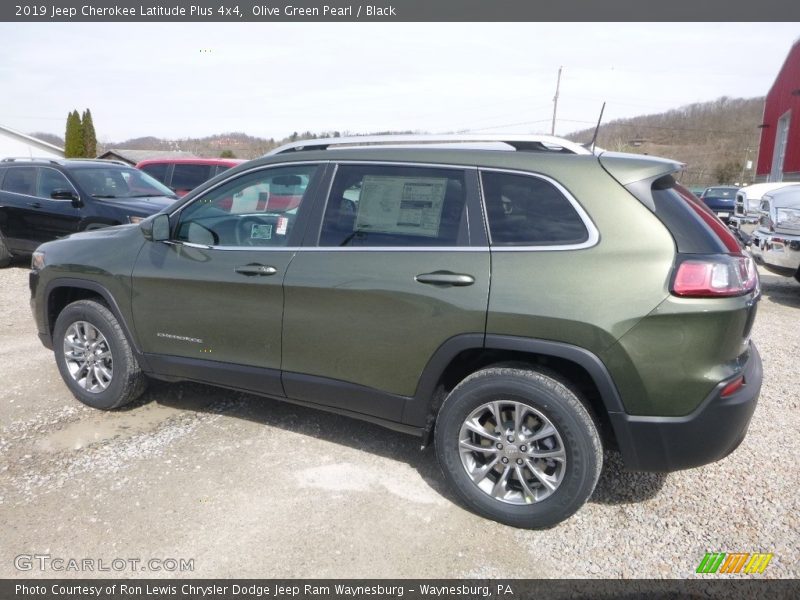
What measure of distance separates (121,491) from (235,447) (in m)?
0.71

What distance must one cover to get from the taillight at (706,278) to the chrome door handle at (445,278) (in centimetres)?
92

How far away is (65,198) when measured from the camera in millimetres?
8617

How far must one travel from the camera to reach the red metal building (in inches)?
1067

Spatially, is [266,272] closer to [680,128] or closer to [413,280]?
[413,280]

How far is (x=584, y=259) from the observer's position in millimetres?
2688

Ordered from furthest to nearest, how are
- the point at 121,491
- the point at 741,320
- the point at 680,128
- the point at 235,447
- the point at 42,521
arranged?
the point at 680,128 → the point at 235,447 → the point at 121,491 → the point at 42,521 → the point at 741,320

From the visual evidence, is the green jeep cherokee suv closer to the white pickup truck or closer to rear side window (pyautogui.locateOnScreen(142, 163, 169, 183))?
the white pickup truck

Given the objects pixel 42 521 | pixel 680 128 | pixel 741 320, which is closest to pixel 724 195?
pixel 741 320

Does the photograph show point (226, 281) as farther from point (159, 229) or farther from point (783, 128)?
point (783, 128)

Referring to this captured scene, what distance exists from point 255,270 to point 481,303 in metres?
1.40

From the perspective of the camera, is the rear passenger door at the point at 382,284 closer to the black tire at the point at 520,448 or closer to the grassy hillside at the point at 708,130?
the black tire at the point at 520,448

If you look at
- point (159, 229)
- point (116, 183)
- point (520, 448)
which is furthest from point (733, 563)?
point (116, 183)

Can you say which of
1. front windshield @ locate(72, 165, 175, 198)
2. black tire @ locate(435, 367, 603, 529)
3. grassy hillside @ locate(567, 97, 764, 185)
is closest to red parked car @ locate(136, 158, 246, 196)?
front windshield @ locate(72, 165, 175, 198)

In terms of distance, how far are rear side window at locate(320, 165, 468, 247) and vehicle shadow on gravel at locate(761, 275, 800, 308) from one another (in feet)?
23.1
